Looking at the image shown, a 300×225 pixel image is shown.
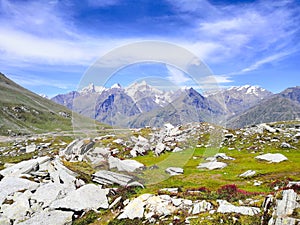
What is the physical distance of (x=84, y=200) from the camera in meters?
24.7

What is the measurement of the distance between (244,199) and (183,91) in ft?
44.3

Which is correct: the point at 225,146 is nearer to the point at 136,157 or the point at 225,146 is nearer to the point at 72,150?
the point at 136,157

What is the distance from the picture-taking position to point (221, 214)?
18969 mm

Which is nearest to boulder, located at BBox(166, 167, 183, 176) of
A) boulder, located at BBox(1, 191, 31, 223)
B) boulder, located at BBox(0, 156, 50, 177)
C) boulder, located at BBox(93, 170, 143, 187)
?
boulder, located at BBox(93, 170, 143, 187)

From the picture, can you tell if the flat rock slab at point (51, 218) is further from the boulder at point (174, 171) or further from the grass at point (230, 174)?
the boulder at point (174, 171)

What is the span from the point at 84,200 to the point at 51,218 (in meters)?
3.45

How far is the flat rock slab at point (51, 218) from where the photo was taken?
71.2 ft

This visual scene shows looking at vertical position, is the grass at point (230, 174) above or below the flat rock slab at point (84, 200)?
above

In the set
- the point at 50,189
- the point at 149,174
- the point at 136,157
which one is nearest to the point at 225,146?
the point at 136,157

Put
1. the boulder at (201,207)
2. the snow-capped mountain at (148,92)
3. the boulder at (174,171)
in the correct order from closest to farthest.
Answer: the boulder at (201,207) → the snow-capped mountain at (148,92) → the boulder at (174,171)

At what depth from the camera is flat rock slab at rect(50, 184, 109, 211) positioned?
23.8 metres

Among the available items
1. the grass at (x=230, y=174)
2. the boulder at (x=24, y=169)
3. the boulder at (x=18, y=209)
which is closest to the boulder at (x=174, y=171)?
the grass at (x=230, y=174)

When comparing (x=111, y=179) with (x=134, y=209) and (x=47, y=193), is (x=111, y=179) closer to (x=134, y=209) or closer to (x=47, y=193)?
(x=47, y=193)

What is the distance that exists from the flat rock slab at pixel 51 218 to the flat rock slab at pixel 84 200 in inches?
32.5
